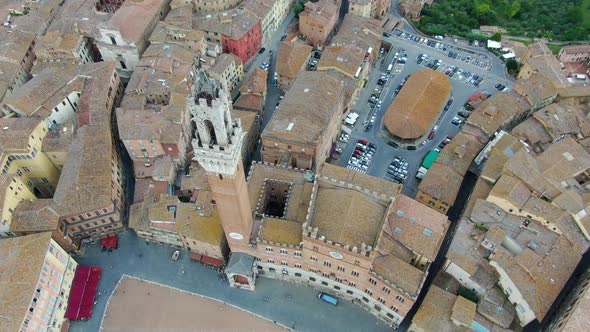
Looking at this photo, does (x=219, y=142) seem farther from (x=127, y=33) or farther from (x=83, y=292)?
(x=127, y=33)

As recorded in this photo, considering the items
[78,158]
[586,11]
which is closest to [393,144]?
[78,158]

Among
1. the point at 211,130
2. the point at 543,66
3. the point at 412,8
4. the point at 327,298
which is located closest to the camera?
the point at 211,130

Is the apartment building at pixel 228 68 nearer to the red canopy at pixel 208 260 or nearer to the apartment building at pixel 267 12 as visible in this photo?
the apartment building at pixel 267 12

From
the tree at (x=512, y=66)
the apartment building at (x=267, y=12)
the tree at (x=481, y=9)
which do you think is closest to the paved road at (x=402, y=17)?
the tree at (x=481, y=9)

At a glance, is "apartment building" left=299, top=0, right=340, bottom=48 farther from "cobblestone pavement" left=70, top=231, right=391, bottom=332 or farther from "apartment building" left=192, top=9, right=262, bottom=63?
"cobblestone pavement" left=70, top=231, right=391, bottom=332

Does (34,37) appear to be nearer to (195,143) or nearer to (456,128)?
(195,143)
